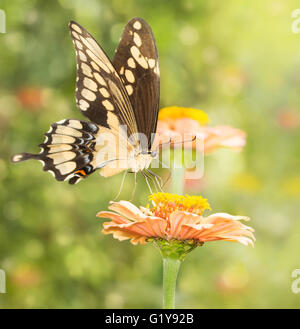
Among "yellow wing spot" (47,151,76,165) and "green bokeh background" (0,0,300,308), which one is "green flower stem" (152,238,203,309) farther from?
"green bokeh background" (0,0,300,308)

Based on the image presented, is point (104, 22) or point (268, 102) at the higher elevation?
point (104, 22)

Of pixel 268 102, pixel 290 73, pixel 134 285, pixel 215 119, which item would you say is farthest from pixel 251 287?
pixel 290 73

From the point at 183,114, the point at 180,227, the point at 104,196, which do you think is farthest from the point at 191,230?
the point at 104,196

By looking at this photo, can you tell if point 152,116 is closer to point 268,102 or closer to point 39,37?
point 39,37

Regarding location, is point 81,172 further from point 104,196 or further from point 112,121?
point 104,196

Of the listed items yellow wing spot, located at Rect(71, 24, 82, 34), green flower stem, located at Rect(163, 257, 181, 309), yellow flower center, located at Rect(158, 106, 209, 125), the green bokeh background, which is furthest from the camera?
the green bokeh background

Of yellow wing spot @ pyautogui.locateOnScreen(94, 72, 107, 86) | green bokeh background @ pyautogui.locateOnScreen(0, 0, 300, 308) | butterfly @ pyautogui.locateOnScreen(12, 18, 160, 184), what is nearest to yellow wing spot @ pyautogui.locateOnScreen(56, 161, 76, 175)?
butterfly @ pyautogui.locateOnScreen(12, 18, 160, 184)
